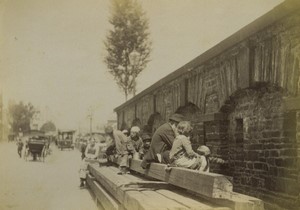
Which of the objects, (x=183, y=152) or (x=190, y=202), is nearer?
(x=190, y=202)

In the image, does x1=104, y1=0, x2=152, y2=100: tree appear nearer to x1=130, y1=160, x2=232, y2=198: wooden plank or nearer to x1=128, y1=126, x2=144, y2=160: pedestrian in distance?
x1=128, y1=126, x2=144, y2=160: pedestrian in distance

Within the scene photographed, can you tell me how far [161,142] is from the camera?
16.2 feet

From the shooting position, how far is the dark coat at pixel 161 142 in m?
4.90

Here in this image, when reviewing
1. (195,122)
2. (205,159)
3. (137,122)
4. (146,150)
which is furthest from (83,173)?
(205,159)

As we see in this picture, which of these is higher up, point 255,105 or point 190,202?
point 255,105

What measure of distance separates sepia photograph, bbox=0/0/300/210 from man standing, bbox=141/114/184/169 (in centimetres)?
1

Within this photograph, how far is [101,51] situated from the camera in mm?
6406

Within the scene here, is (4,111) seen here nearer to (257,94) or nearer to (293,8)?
(257,94)

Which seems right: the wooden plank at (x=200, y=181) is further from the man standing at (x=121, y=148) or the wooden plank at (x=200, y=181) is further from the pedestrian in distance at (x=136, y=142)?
the pedestrian in distance at (x=136, y=142)

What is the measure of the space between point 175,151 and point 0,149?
123 inches

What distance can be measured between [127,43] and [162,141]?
130 inches

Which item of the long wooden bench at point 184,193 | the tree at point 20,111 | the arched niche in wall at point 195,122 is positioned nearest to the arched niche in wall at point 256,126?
the arched niche in wall at point 195,122

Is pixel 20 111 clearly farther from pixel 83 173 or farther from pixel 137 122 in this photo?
pixel 137 122

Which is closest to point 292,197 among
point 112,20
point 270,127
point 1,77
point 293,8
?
point 270,127
